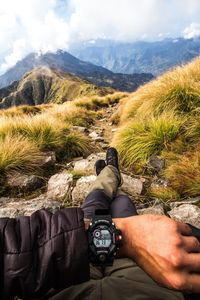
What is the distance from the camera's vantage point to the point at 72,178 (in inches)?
227

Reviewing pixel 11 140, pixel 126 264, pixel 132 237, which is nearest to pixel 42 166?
pixel 11 140

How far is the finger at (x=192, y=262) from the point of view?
1.56 m

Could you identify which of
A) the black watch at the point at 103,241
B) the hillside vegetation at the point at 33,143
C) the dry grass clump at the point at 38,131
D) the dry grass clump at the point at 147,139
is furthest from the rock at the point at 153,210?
the dry grass clump at the point at 38,131

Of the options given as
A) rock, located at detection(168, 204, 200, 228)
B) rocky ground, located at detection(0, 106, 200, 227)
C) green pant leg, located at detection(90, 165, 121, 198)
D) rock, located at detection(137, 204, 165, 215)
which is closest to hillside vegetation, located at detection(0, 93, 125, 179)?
rocky ground, located at detection(0, 106, 200, 227)

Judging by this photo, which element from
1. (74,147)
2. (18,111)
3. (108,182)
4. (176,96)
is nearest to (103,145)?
(74,147)

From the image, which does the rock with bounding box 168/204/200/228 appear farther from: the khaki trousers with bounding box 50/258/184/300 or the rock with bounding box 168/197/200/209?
the khaki trousers with bounding box 50/258/184/300

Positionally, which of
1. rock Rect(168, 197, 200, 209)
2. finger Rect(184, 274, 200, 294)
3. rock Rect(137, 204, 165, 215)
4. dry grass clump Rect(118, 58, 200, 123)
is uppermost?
dry grass clump Rect(118, 58, 200, 123)

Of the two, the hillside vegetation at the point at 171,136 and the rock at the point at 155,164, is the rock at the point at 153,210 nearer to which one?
the hillside vegetation at the point at 171,136

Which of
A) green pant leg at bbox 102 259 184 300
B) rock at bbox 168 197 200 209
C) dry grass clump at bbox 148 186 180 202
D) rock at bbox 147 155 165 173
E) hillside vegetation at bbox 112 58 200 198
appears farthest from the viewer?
rock at bbox 147 155 165 173

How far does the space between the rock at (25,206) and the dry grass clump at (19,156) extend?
846 mm

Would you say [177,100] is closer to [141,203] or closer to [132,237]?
[141,203]

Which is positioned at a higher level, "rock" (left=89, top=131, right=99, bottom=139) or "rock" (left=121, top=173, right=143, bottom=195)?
"rock" (left=89, top=131, right=99, bottom=139)

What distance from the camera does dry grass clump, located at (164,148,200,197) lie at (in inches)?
201

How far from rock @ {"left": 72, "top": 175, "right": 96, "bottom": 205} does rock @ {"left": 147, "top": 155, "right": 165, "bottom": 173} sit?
42.8 inches
